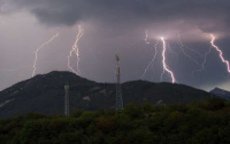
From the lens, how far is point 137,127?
35219 mm

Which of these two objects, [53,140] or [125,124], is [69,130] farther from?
[125,124]

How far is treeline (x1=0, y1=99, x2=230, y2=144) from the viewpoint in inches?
1297

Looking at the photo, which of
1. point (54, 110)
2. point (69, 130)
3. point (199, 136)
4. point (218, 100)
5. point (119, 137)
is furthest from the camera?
point (54, 110)

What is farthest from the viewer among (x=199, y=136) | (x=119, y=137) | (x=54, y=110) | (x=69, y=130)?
(x=54, y=110)

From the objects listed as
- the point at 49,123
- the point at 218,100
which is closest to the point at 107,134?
the point at 49,123

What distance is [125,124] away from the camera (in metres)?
35.7

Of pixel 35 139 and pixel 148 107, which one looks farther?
pixel 148 107

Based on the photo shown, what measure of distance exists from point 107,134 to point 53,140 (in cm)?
334

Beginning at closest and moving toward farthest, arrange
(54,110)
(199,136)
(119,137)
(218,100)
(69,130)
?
(199,136), (119,137), (69,130), (218,100), (54,110)

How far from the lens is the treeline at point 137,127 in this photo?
108 feet

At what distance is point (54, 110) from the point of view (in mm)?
196125

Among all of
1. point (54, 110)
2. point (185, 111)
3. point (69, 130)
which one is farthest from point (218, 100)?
point (54, 110)

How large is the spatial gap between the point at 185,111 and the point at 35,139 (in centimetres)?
929

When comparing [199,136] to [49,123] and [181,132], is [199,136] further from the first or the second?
[49,123]
